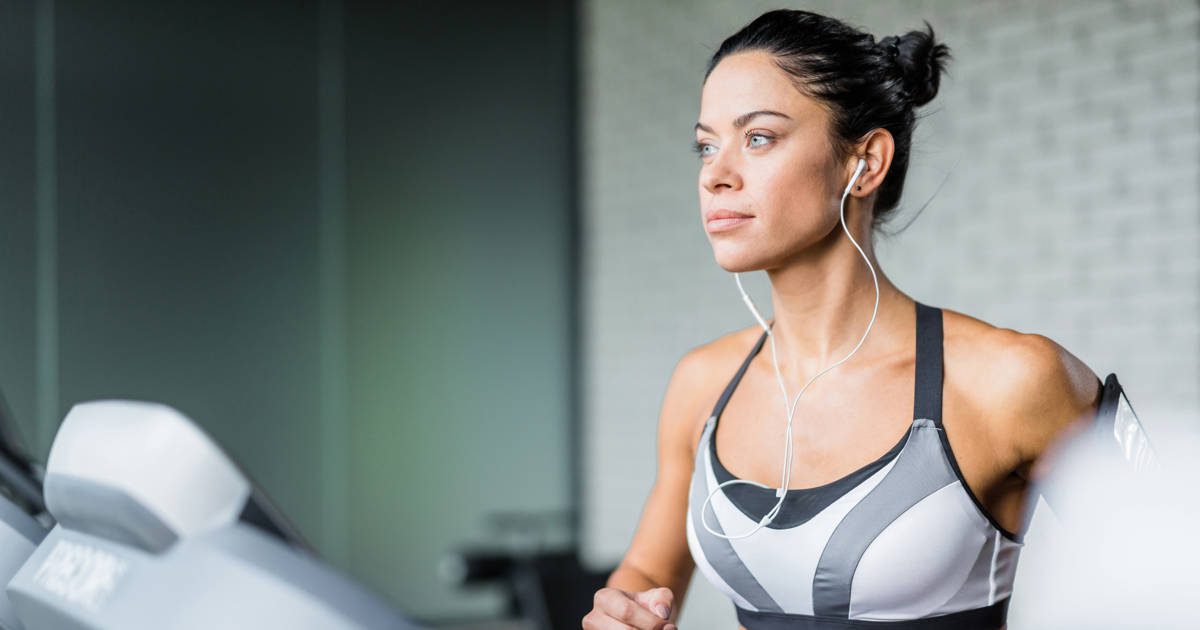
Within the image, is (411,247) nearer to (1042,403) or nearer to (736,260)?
(736,260)

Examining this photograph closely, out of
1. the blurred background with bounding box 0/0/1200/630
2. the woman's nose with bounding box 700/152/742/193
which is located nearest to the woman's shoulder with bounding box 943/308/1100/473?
the woman's nose with bounding box 700/152/742/193

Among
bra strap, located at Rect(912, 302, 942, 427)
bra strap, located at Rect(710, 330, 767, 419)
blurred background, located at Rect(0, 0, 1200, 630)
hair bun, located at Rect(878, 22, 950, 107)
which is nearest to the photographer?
bra strap, located at Rect(912, 302, 942, 427)

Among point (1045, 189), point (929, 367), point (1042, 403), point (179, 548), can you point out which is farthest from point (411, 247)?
point (179, 548)

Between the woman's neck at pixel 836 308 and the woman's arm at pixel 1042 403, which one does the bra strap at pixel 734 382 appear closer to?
the woman's neck at pixel 836 308

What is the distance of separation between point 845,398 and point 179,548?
33.1 inches

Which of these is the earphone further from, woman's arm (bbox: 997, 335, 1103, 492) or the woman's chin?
woman's arm (bbox: 997, 335, 1103, 492)

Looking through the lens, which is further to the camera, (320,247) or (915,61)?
(320,247)

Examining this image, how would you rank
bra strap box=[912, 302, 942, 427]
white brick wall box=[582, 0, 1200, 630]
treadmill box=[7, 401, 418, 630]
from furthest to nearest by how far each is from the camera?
white brick wall box=[582, 0, 1200, 630] < bra strap box=[912, 302, 942, 427] < treadmill box=[7, 401, 418, 630]

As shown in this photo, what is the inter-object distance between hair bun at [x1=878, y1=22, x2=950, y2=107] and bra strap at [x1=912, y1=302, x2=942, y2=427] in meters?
0.26

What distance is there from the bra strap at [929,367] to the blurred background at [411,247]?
2287 mm

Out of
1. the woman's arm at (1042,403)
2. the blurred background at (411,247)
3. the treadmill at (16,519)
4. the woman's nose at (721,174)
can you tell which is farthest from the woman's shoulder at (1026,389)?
the blurred background at (411,247)

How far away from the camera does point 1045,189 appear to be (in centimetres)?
345

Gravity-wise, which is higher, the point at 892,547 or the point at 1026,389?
the point at 1026,389

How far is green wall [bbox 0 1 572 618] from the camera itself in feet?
15.1
